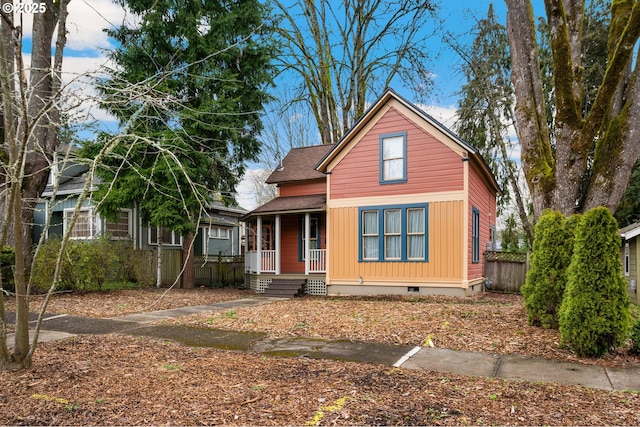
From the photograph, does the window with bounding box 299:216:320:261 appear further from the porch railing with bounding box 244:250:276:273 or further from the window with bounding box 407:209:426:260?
the window with bounding box 407:209:426:260

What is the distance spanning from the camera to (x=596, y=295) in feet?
19.6

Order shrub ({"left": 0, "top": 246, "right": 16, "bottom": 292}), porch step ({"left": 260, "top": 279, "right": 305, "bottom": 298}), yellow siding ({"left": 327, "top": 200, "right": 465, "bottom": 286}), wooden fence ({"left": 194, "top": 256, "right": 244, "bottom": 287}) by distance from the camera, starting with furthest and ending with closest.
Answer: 1. wooden fence ({"left": 194, "top": 256, "right": 244, "bottom": 287})
2. porch step ({"left": 260, "top": 279, "right": 305, "bottom": 298})
3. yellow siding ({"left": 327, "top": 200, "right": 465, "bottom": 286})
4. shrub ({"left": 0, "top": 246, "right": 16, "bottom": 292})

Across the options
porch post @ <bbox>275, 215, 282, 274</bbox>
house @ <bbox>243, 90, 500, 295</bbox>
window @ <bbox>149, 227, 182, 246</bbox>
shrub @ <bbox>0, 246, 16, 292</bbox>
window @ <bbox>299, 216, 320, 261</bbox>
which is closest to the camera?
shrub @ <bbox>0, 246, 16, 292</bbox>

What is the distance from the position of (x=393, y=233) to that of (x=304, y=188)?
499cm

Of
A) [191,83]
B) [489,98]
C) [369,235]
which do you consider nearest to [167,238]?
[191,83]

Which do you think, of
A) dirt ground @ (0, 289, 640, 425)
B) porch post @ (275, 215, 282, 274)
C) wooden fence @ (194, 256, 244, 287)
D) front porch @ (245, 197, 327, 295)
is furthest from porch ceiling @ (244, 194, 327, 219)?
dirt ground @ (0, 289, 640, 425)

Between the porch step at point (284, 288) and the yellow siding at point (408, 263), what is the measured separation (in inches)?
48.0

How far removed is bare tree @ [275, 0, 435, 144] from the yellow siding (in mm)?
11412

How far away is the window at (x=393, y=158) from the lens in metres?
13.9

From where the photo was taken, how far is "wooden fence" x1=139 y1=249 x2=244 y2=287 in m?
17.5

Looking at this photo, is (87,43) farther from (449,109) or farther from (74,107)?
(449,109)

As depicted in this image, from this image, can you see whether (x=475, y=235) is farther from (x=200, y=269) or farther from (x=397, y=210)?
(x=200, y=269)

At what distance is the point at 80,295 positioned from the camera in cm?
1355

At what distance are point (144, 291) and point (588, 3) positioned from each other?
2257cm
